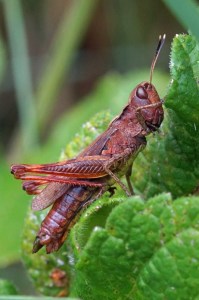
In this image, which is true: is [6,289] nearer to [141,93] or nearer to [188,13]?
[141,93]

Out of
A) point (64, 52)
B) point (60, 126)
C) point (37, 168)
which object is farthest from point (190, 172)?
point (64, 52)

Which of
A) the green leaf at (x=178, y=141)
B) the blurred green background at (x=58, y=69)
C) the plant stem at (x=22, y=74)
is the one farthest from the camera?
the plant stem at (x=22, y=74)

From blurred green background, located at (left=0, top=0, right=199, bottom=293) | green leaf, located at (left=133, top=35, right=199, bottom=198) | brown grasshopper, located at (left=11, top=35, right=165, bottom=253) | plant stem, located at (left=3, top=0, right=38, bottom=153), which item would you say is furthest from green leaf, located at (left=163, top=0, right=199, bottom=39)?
plant stem, located at (left=3, top=0, right=38, bottom=153)

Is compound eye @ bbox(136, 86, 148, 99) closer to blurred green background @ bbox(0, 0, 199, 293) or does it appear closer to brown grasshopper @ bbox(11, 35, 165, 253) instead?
brown grasshopper @ bbox(11, 35, 165, 253)

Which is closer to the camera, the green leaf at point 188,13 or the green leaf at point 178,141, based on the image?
the green leaf at point 188,13

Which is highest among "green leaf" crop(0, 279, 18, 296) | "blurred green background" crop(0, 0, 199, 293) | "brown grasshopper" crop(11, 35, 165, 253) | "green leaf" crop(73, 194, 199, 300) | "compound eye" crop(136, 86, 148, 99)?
"blurred green background" crop(0, 0, 199, 293)

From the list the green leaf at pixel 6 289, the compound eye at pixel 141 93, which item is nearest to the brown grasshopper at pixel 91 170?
the compound eye at pixel 141 93

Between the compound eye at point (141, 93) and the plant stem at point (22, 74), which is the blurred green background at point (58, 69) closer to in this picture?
the plant stem at point (22, 74)
